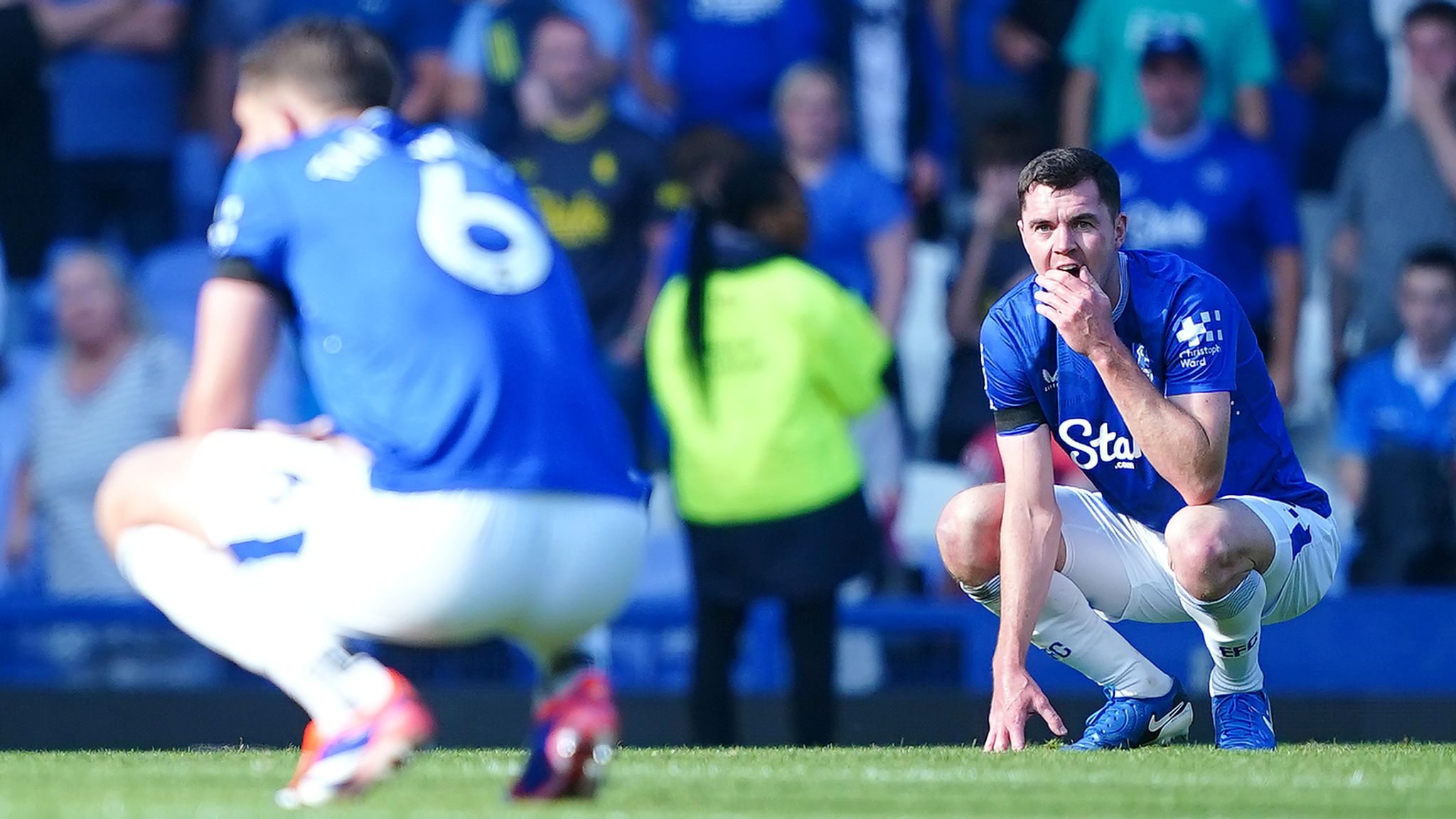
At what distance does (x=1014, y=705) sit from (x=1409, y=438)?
407 centimetres

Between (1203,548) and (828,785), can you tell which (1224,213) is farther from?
(828,785)

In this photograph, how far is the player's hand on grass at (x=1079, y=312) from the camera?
4441 mm

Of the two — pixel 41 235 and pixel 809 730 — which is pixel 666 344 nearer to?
pixel 809 730

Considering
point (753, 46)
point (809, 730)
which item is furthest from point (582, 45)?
point (809, 730)

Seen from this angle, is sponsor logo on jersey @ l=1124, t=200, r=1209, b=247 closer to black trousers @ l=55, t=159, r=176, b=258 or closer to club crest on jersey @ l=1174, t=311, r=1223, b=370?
club crest on jersey @ l=1174, t=311, r=1223, b=370

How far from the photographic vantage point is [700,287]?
21.8ft

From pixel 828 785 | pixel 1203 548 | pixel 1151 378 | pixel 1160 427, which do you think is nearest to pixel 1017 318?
pixel 1151 378

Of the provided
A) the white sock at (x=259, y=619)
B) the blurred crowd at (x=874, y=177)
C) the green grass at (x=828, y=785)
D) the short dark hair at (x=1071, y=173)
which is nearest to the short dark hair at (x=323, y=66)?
the white sock at (x=259, y=619)

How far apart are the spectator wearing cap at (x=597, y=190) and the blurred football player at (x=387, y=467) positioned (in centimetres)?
501

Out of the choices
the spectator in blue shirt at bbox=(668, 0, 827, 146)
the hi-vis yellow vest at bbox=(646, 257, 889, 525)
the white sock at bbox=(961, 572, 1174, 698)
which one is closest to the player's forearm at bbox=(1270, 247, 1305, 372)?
the hi-vis yellow vest at bbox=(646, 257, 889, 525)

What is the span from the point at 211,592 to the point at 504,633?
19.1 inches

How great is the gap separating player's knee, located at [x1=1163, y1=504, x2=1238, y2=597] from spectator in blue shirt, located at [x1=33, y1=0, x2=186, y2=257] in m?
5.48

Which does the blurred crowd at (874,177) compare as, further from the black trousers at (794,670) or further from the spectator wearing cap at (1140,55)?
the black trousers at (794,670)

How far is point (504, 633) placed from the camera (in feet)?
11.6
